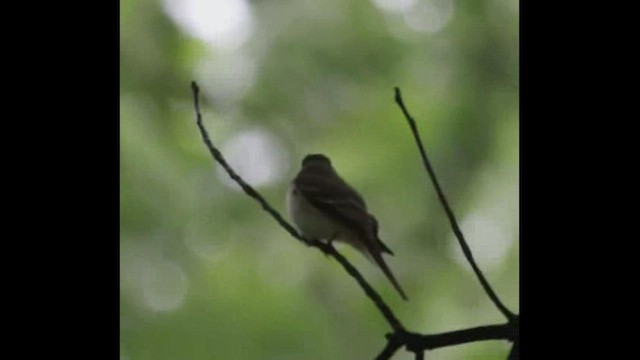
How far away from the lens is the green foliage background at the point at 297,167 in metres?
2.16

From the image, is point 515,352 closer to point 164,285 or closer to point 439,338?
point 439,338

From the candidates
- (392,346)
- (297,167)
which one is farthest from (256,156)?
(392,346)

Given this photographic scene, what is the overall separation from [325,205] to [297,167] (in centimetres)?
13

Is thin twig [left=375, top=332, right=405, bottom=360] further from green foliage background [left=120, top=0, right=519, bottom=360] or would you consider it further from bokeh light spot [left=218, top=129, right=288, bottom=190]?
bokeh light spot [left=218, top=129, right=288, bottom=190]

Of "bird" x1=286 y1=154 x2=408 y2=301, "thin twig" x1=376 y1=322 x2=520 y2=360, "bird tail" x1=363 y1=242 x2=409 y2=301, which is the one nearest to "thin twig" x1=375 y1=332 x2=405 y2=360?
"thin twig" x1=376 y1=322 x2=520 y2=360

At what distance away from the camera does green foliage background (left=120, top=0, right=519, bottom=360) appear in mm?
2160

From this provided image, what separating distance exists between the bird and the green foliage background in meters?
0.04

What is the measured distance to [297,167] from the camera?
2.54m
